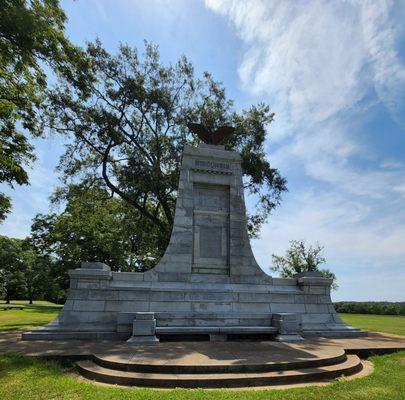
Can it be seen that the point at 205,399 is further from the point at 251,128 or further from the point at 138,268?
the point at 138,268

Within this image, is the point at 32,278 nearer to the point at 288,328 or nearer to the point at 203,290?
the point at 203,290

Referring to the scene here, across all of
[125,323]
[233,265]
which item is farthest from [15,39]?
[233,265]

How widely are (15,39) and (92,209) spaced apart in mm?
14007

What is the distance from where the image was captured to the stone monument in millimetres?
10547

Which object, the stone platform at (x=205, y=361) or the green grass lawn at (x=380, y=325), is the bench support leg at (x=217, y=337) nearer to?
the stone platform at (x=205, y=361)

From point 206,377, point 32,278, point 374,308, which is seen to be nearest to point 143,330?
point 206,377

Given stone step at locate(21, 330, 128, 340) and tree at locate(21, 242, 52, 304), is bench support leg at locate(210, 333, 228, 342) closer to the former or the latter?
stone step at locate(21, 330, 128, 340)

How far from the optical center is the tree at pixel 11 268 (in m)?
53.0

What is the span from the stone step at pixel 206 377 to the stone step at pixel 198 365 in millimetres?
95

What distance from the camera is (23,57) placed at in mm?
9812

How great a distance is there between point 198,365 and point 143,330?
350cm

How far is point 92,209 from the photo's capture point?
22391 mm

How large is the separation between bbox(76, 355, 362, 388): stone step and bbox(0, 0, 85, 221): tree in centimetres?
550

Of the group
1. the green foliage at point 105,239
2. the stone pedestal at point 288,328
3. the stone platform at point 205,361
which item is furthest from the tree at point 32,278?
the stone pedestal at point 288,328
